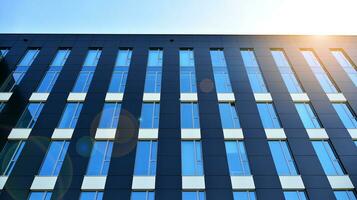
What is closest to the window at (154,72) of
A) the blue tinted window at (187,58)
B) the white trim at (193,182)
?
the blue tinted window at (187,58)

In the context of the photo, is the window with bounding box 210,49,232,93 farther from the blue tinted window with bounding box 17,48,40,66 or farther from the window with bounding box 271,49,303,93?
the blue tinted window with bounding box 17,48,40,66

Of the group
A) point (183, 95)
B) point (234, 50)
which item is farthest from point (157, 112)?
point (234, 50)

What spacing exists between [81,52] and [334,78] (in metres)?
25.2

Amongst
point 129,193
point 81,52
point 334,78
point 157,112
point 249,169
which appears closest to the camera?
point 129,193

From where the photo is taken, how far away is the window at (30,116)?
74.4ft

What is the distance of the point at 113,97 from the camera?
24781 mm

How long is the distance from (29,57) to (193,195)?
22.2 m

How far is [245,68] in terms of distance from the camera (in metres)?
27.7

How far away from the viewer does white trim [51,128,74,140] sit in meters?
21.7

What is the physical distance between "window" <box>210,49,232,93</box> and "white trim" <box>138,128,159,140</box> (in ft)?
23.8

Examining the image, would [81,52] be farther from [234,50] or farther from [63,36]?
[234,50]

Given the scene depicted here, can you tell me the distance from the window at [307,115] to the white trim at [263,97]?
7.75ft

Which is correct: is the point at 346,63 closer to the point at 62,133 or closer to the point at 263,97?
the point at 263,97

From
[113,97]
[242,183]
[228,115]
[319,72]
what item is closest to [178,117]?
[228,115]
